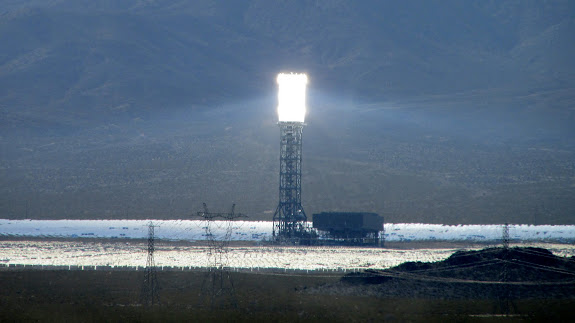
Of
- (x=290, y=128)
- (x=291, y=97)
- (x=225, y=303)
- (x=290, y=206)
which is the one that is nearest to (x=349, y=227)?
(x=290, y=206)

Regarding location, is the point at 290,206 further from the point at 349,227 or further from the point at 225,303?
the point at 225,303

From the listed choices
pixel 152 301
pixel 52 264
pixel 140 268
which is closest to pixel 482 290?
pixel 152 301

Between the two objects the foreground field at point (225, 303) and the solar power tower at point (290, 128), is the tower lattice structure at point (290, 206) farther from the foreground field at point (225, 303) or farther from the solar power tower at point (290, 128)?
the foreground field at point (225, 303)

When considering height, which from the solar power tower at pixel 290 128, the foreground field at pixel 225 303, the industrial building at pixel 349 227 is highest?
the solar power tower at pixel 290 128

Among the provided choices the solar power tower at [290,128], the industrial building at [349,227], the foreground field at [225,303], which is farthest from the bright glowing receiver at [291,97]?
the foreground field at [225,303]

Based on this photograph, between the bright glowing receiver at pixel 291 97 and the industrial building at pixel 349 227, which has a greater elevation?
the bright glowing receiver at pixel 291 97

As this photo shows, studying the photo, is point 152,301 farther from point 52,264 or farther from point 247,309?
point 52,264

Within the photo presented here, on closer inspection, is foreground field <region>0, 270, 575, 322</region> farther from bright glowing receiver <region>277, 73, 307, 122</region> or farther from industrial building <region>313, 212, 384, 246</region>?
bright glowing receiver <region>277, 73, 307, 122</region>
